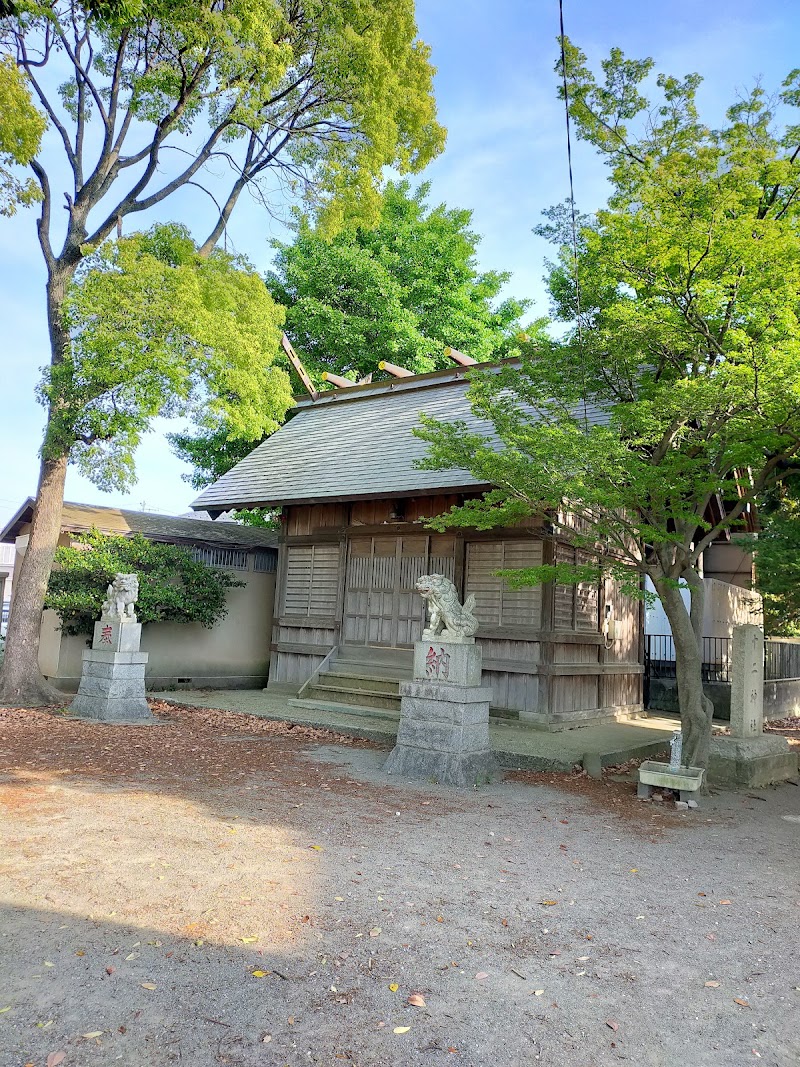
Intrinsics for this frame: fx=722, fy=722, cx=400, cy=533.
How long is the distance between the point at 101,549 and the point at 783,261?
11.4 meters

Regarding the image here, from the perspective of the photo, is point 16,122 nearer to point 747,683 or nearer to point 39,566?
point 39,566

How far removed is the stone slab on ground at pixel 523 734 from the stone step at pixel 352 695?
337mm

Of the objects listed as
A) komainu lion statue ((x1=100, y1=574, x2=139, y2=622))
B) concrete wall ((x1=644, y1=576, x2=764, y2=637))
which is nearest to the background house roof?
komainu lion statue ((x1=100, y1=574, x2=139, y2=622))

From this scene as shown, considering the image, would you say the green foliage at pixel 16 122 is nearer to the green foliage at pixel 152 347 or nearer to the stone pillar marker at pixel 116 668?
the green foliage at pixel 152 347

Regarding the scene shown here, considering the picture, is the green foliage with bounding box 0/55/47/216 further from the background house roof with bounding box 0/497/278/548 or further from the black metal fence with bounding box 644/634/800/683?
the black metal fence with bounding box 644/634/800/683

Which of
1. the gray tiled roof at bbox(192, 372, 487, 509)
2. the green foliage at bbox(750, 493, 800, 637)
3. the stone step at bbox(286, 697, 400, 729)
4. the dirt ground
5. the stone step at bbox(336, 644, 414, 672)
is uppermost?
the gray tiled roof at bbox(192, 372, 487, 509)

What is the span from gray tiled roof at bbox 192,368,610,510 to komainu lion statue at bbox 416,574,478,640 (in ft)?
10.8

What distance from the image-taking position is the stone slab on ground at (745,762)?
820 cm

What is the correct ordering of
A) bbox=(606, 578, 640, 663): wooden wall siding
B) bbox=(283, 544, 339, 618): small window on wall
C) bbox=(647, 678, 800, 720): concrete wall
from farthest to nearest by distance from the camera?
bbox=(283, 544, 339, 618): small window on wall
bbox=(647, 678, 800, 720): concrete wall
bbox=(606, 578, 640, 663): wooden wall siding

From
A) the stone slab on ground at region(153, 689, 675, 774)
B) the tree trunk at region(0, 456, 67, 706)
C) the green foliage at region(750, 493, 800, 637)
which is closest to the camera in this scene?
the green foliage at region(750, 493, 800, 637)

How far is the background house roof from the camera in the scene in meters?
14.8

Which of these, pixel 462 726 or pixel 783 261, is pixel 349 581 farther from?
pixel 783 261

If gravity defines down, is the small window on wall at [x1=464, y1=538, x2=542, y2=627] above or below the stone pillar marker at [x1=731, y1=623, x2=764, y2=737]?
above

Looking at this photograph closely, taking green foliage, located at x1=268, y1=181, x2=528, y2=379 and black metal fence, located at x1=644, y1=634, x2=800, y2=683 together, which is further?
green foliage, located at x1=268, y1=181, x2=528, y2=379
